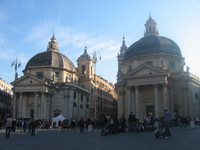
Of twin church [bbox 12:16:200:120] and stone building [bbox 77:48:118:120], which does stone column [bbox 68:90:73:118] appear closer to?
twin church [bbox 12:16:200:120]

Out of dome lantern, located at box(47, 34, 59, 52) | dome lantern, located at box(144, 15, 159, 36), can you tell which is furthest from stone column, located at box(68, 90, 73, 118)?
dome lantern, located at box(144, 15, 159, 36)

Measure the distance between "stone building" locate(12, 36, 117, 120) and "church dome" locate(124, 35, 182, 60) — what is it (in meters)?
16.6

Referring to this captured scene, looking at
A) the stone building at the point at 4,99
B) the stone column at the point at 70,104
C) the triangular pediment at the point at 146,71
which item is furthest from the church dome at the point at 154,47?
the stone building at the point at 4,99

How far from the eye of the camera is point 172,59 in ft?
158

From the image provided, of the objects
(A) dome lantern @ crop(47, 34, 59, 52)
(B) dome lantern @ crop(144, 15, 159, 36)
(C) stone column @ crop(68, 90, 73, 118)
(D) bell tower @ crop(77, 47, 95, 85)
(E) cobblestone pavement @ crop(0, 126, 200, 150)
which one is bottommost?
(E) cobblestone pavement @ crop(0, 126, 200, 150)

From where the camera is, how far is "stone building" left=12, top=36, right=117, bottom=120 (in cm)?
5101

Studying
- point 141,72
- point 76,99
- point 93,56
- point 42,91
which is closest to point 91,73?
point 93,56

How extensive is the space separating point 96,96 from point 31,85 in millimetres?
23706

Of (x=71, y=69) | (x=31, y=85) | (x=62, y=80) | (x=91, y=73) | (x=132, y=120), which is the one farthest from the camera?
(x=91, y=73)

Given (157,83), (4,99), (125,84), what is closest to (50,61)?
(125,84)

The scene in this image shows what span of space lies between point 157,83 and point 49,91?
23.9m

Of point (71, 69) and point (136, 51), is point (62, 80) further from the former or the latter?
point (136, 51)

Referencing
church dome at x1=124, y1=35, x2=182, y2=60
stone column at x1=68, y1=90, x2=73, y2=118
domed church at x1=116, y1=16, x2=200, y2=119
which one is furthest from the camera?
stone column at x1=68, y1=90, x2=73, y2=118

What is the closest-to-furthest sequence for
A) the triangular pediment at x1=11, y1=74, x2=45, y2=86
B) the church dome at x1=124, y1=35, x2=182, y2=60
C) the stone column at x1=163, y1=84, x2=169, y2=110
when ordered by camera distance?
1. the stone column at x1=163, y1=84, x2=169, y2=110
2. the church dome at x1=124, y1=35, x2=182, y2=60
3. the triangular pediment at x1=11, y1=74, x2=45, y2=86
